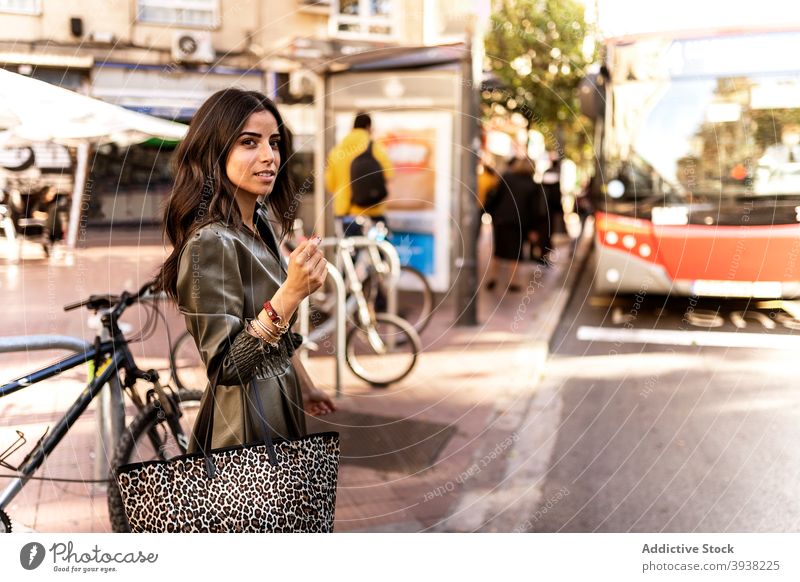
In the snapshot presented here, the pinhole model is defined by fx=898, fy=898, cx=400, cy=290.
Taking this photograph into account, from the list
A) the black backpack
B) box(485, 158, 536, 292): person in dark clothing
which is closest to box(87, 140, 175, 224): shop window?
the black backpack

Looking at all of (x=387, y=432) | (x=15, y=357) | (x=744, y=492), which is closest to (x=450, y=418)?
(x=387, y=432)

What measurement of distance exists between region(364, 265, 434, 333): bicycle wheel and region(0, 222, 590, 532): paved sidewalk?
0.24 metres

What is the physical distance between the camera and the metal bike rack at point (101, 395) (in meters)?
3.00

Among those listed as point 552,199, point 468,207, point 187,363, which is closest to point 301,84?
point 468,207

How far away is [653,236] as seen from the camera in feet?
26.8

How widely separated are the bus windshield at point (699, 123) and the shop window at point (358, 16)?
219cm

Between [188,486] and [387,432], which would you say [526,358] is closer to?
[387,432]

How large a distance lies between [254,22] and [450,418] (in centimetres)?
325

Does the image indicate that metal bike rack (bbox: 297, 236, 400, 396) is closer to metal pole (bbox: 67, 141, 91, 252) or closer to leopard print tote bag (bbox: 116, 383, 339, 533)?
metal pole (bbox: 67, 141, 91, 252)

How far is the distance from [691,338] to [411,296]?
2.58 metres

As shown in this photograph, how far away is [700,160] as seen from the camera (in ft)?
27.2

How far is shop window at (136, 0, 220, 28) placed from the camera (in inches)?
165

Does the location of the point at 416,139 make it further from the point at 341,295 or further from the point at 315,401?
the point at 315,401

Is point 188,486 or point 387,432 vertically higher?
point 188,486
